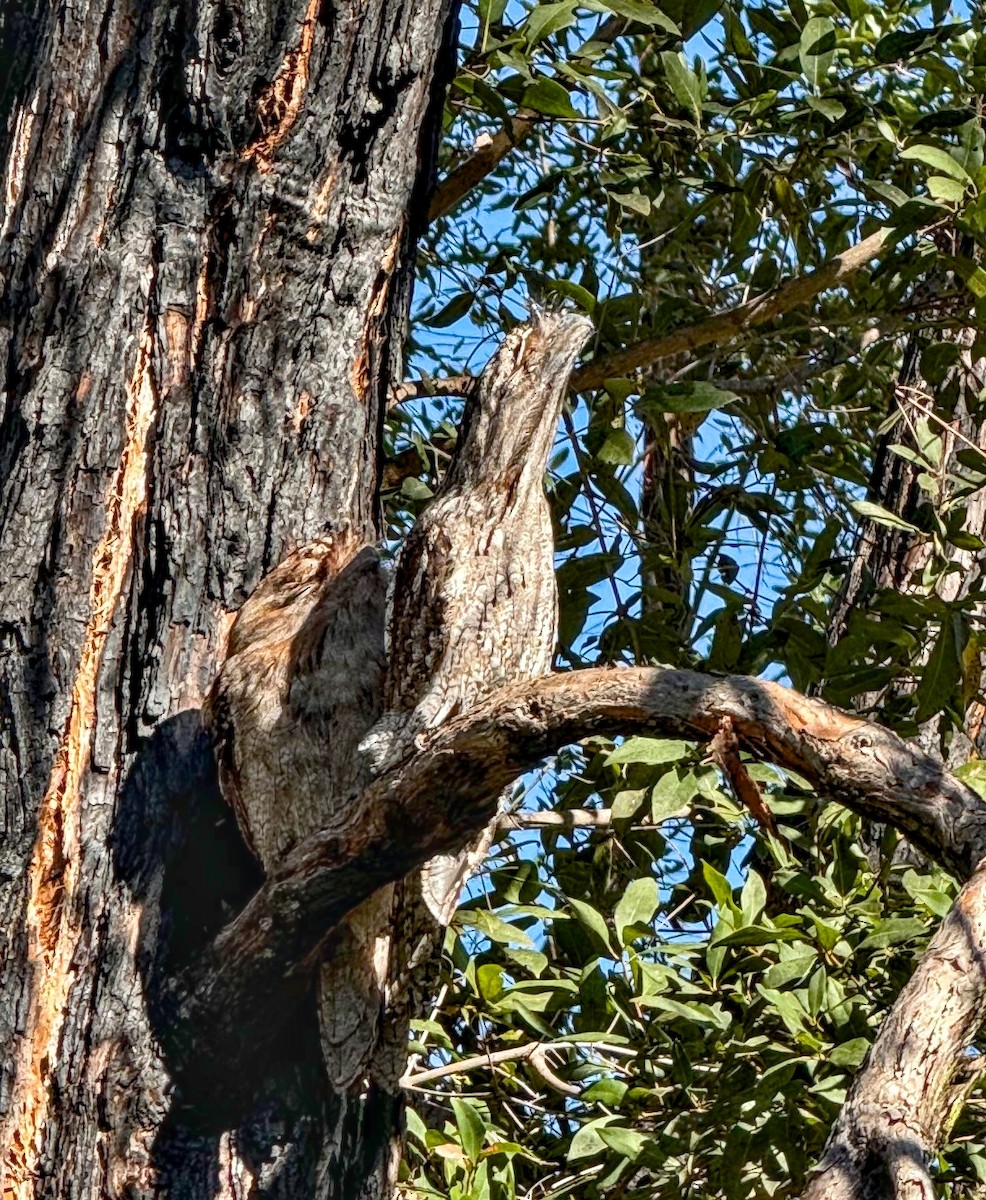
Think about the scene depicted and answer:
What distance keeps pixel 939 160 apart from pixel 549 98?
0.70 metres

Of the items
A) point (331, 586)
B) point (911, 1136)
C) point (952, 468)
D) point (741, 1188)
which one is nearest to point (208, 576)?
point (331, 586)

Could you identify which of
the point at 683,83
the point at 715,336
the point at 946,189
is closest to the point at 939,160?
the point at 946,189

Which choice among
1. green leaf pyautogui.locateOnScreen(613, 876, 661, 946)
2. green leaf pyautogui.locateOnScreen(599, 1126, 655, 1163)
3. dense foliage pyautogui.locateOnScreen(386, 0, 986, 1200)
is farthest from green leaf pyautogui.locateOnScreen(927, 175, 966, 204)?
green leaf pyautogui.locateOnScreen(599, 1126, 655, 1163)

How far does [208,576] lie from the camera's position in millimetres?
2365

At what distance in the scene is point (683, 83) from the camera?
299cm

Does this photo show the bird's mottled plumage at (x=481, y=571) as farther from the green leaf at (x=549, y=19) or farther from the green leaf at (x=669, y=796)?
the green leaf at (x=549, y=19)

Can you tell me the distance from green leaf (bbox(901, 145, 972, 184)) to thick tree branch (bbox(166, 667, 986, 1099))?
4.49 ft

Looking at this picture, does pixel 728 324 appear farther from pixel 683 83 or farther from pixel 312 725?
pixel 312 725

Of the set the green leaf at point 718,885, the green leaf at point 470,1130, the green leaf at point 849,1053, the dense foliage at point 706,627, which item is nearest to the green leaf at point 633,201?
the dense foliage at point 706,627

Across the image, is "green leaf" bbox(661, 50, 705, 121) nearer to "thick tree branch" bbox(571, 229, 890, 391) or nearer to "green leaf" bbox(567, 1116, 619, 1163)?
"thick tree branch" bbox(571, 229, 890, 391)

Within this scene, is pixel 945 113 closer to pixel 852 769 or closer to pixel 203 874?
pixel 852 769

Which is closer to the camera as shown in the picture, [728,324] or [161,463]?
[161,463]

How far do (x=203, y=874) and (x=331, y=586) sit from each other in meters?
0.46

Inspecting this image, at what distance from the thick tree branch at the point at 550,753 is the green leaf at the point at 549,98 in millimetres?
1411
